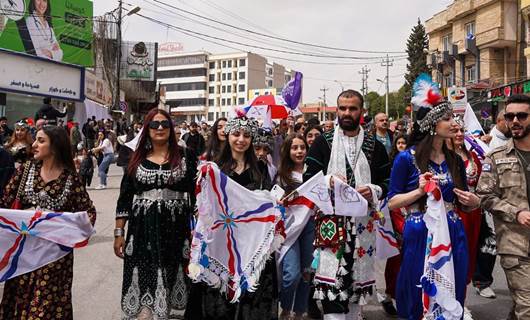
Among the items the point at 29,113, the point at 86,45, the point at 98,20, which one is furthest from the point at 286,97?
the point at 86,45

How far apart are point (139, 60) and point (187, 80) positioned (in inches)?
2765

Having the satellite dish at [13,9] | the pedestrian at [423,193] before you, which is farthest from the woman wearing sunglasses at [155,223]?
the satellite dish at [13,9]

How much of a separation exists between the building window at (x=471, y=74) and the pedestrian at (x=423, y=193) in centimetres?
3660

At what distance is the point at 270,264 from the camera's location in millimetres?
3834

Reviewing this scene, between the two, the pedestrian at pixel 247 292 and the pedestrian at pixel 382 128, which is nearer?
the pedestrian at pixel 247 292

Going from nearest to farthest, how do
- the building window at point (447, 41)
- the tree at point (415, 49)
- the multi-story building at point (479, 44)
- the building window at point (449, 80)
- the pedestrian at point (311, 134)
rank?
the pedestrian at point (311, 134) < the multi-story building at point (479, 44) < the building window at point (449, 80) < the building window at point (447, 41) < the tree at point (415, 49)

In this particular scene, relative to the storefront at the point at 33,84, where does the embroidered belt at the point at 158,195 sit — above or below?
below

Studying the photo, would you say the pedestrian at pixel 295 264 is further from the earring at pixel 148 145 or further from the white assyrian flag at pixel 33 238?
the white assyrian flag at pixel 33 238

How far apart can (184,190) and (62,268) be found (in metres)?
1.05

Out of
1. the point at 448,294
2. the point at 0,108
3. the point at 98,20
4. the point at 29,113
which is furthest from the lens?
the point at 98,20

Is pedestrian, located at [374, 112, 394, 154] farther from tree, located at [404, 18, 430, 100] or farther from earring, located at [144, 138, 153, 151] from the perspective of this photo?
tree, located at [404, 18, 430, 100]

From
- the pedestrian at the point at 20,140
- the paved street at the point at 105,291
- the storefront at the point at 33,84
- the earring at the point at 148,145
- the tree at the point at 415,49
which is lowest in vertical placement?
the paved street at the point at 105,291

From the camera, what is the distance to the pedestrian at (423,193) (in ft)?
11.5

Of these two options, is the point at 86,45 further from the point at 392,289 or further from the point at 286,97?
the point at 392,289
